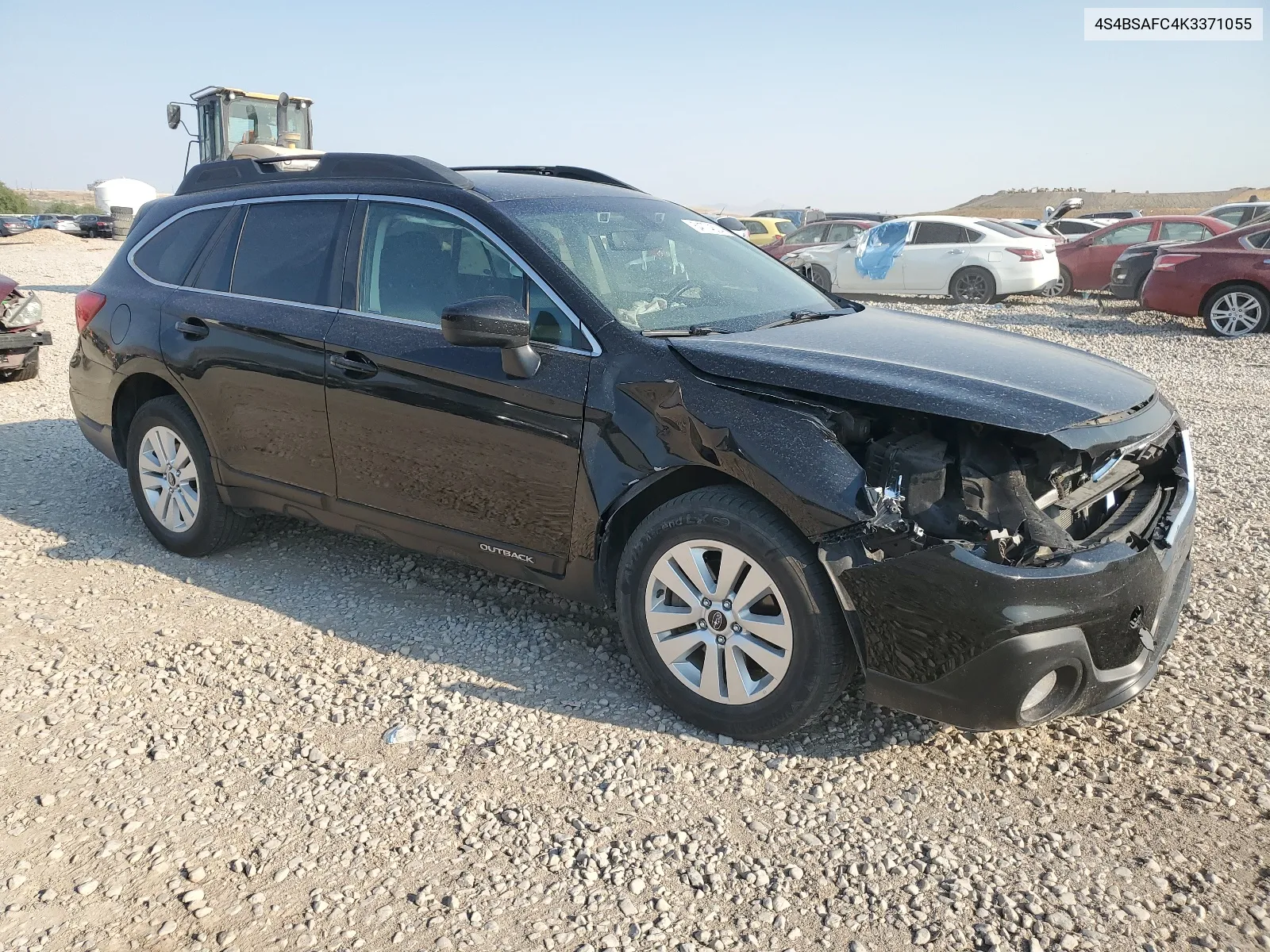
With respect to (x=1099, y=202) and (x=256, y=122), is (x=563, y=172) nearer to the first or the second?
(x=256, y=122)

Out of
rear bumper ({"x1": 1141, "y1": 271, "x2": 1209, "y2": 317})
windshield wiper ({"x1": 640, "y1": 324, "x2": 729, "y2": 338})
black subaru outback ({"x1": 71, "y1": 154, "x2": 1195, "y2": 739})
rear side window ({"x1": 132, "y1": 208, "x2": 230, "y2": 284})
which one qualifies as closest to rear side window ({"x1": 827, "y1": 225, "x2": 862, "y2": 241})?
rear bumper ({"x1": 1141, "y1": 271, "x2": 1209, "y2": 317})

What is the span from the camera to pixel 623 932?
98.2 inches

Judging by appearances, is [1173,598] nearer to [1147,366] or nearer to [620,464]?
[620,464]

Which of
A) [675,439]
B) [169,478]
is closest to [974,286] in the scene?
[169,478]

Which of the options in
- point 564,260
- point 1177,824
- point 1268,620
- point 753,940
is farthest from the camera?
point 1268,620

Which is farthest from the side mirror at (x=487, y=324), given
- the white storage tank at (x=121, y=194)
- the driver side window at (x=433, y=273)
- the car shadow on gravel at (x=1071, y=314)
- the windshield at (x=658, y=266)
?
the white storage tank at (x=121, y=194)

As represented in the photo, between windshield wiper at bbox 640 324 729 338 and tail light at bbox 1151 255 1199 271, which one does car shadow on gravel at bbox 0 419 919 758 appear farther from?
tail light at bbox 1151 255 1199 271

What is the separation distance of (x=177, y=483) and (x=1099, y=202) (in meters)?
95.7

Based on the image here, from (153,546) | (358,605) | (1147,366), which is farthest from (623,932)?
(1147,366)

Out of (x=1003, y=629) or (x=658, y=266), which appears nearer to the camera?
(x=1003, y=629)

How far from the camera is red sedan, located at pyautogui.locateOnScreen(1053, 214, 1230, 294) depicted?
17.0 meters

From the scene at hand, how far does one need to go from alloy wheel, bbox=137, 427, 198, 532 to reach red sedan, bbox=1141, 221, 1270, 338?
12.4 m

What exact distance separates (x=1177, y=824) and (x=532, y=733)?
2011 millimetres

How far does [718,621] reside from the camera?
10.5ft
